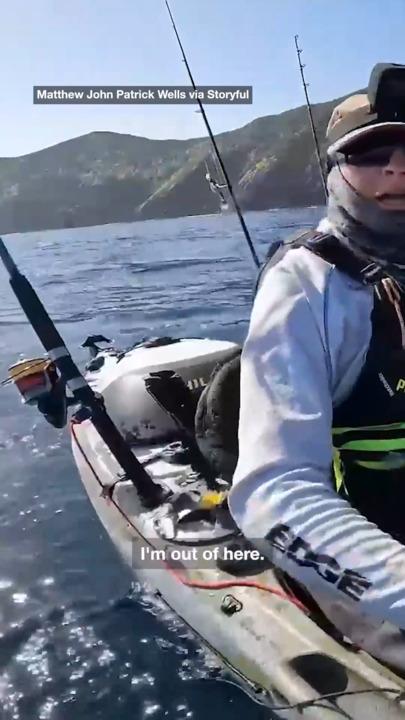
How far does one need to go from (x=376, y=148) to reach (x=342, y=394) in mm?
713

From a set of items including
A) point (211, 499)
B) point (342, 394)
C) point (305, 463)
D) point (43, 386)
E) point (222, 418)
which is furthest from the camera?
point (43, 386)

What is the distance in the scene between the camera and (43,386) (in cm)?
529

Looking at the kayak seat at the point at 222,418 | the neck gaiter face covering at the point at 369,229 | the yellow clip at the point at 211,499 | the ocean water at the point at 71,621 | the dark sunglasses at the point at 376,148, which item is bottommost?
the ocean water at the point at 71,621

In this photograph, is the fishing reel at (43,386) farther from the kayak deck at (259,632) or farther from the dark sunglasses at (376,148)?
the dark sunglasses at (376,148)

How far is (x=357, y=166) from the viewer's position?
2.16m

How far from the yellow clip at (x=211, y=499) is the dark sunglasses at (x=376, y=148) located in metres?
3.23

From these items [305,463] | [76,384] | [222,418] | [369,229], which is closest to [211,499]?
[222,418]

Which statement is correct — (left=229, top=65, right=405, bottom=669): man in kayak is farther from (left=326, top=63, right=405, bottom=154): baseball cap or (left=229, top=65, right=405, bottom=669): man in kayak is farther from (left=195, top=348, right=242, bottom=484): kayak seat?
(left=195, top=348, right=242, bottom=484): kayak seat

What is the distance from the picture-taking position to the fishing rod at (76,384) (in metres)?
5.13

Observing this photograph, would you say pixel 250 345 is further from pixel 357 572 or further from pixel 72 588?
pixel 72 588

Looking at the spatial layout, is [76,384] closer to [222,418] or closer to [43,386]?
[43,386]

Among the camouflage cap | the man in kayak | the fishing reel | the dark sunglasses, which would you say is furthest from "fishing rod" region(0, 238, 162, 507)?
the dark sunglasses

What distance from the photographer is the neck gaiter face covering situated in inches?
84.4

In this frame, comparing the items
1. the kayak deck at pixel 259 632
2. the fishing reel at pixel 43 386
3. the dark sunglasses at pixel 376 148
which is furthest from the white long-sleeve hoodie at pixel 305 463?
the fishing reel at pixel 43 386
